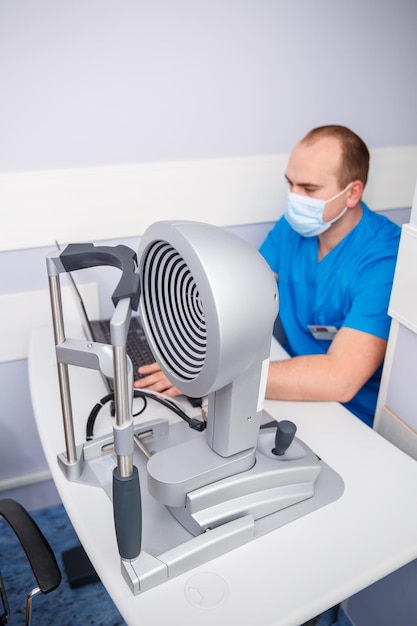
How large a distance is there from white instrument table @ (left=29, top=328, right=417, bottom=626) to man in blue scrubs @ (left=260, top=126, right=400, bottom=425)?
0.18 metres

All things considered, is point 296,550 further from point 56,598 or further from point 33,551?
point 56,598

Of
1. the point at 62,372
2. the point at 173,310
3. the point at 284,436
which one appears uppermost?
the point at 173,310

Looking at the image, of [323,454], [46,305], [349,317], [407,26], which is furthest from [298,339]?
[407,26]

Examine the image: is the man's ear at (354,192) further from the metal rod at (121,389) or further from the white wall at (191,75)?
the metal rod at (121,389)

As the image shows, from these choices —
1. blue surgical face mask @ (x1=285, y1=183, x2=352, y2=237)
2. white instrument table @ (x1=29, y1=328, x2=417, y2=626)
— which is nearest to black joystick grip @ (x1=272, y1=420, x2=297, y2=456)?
white instrument table @ (x1=29, y1=328, x2=417, y2=626)

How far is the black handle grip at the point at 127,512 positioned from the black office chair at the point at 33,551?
238 millimetres

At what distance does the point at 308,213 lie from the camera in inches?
60.0

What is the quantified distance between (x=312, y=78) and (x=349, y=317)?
28.6 inches

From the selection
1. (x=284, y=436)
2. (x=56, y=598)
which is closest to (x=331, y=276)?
(x=284, y=436)

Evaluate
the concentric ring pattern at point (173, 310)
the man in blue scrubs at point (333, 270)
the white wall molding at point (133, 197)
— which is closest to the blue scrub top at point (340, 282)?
the man in blue scrubs at point (333, 270)

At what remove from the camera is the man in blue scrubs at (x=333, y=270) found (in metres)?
1.33

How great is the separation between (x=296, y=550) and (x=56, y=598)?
37.3 inches

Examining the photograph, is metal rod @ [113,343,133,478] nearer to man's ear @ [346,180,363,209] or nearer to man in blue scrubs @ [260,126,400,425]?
man in blue scrubs @ [260,126,400,425]

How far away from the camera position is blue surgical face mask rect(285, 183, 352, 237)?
152 cm
